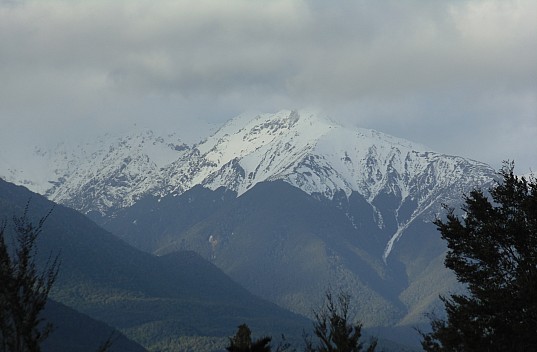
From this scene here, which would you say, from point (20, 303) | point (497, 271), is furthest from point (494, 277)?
point (20, 303)

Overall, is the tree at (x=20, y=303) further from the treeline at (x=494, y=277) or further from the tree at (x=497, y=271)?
the tree at (x=497, y=271)

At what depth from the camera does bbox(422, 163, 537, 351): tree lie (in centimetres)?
4375

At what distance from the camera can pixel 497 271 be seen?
4712cm

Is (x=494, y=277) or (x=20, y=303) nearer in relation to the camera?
(x=20, y=303)

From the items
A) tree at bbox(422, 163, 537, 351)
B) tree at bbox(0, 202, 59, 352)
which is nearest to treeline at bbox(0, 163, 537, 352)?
tree at bbox(422, 163, 537, 351)

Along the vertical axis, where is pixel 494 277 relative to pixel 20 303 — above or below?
above

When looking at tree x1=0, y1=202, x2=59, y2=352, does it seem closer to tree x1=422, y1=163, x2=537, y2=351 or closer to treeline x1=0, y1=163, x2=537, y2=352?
treeline x1=0, y1=163, x2=537, y2=352

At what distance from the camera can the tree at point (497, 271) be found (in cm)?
4375

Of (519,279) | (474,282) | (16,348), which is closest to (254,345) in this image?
(16,348)

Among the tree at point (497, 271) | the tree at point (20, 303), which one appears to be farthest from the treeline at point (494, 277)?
the tree at point (20, 303)

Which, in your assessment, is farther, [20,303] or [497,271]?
[497,271]

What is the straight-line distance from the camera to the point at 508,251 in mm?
48031

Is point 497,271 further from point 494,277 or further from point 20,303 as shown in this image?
point 20,303

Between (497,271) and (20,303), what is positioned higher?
(497,271)
